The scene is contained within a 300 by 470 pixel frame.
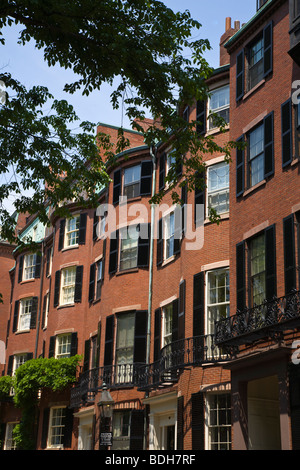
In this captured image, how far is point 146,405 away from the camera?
81.1 feet

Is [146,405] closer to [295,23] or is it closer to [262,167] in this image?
[262,167]

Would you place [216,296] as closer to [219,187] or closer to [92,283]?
[219,187]

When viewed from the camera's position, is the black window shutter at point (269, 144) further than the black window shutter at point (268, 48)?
No

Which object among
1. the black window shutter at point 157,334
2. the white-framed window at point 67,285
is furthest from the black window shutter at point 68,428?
the black window shutter at point 157,334

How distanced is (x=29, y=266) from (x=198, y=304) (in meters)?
22.4

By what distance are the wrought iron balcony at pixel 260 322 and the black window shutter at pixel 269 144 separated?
378 centimetres

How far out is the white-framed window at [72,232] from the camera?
34791 mm

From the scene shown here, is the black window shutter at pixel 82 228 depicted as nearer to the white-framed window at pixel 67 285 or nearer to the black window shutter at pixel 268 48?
the white-framed window at pixel 67 285

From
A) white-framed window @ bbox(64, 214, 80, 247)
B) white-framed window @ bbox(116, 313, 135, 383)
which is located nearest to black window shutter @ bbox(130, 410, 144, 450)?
white-framed window @ bbox(116, 313, 135, 383)

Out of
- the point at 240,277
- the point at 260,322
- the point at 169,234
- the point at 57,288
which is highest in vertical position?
the point at 57,288

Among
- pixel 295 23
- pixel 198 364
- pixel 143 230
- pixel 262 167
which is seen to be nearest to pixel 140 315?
pixel 143 230

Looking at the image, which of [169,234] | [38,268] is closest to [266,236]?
[169,234]

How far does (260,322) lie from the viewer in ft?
54.1

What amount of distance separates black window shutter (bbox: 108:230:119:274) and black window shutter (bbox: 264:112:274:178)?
36.8ft
